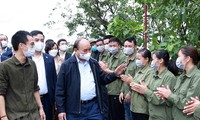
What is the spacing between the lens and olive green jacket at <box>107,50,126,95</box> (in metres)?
6.95

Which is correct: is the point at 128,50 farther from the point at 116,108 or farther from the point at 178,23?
the point at 178,23

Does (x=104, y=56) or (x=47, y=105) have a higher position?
(x=104, y=56)

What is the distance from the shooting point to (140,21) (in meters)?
7.88

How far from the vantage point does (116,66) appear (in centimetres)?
702

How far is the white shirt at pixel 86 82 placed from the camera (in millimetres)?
4988

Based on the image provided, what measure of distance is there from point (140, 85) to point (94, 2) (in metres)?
12.8

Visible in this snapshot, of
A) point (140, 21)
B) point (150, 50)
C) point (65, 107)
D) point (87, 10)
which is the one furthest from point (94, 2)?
point (65, 107)

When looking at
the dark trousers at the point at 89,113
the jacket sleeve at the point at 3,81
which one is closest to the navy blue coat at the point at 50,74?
Result: the dark trousers at the point at 89,113

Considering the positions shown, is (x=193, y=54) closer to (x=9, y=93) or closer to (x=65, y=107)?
(x=65, y=107)

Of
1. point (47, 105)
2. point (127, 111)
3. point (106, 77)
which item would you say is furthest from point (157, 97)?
point (47, 105)

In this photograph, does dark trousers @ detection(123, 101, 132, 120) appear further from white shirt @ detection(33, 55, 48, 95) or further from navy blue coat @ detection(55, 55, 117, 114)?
white shirt @ detection(33, 55, 48, 95)

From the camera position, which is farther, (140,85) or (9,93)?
(140,85)

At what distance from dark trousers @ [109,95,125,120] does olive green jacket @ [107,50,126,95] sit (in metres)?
0.13

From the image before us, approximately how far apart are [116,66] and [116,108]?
0.88 m
